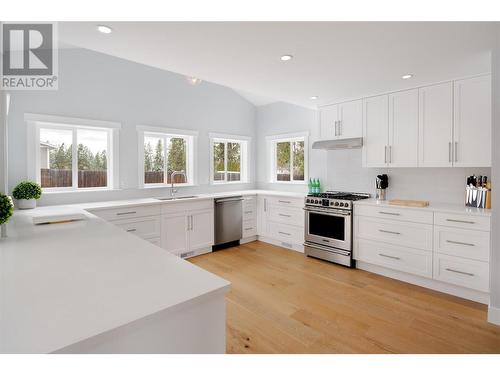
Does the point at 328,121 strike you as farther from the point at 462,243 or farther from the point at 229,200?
the point at 462,243

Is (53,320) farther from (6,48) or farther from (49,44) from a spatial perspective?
(6,48)

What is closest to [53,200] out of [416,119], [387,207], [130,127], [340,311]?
[130,127]

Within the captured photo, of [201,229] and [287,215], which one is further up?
[287,215]

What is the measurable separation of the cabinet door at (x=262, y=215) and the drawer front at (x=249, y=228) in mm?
74

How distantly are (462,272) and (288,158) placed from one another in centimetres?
330

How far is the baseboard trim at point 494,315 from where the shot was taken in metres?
2.43

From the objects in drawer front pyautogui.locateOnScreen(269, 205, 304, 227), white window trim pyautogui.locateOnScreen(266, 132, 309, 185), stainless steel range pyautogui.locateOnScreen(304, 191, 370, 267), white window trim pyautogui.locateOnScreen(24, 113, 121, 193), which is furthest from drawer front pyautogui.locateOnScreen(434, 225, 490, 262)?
white window trim pyautogui.locateOnScreen(24, 113, 121, 193)

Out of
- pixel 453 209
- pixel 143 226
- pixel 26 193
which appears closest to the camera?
pixel 453 209

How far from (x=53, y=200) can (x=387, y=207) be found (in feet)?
13.6

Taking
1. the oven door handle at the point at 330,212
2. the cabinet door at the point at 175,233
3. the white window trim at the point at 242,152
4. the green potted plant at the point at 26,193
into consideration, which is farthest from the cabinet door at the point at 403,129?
the green potted plant at the point at 26,193

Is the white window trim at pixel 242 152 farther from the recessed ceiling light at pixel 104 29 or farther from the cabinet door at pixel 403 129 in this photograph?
the recessed ceiling light at pixel 104 29

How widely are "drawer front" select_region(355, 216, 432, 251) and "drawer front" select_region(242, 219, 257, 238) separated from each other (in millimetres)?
1929

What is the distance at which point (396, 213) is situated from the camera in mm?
3393

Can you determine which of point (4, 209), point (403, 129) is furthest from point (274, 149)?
point (4, 209)
